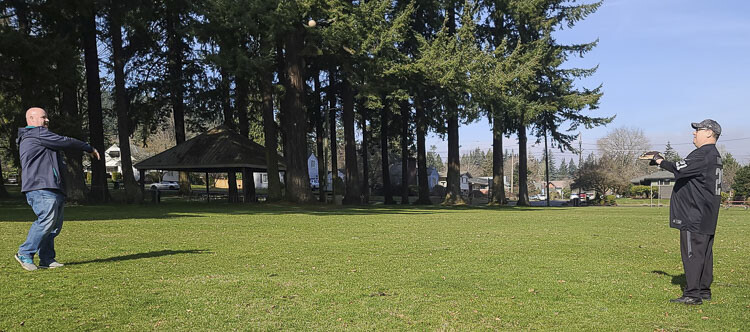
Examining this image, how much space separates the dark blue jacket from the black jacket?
681 cm

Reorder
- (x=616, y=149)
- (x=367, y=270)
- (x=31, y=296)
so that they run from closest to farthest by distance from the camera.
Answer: (x=31, y=296) < (x=367, y=270) < (x=616, y=149)

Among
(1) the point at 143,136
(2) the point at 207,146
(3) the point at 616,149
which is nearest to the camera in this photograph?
(2) the point at 207,146

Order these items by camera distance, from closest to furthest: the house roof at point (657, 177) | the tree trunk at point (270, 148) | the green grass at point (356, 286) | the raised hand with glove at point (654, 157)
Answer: the green grass at point (356, 286) → the raised hand with glove at point (654, 157) → the tree trunk at point (270, 148) → the house roof at point (657, 177)

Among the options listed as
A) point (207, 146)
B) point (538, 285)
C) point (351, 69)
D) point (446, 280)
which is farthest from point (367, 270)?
point (207, 146)

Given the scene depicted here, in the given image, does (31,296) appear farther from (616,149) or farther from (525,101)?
(616,149)

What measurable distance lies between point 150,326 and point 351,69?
2735 centimetres

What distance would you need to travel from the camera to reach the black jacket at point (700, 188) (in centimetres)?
638

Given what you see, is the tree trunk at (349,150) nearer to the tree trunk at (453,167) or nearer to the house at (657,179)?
the tree trunk at (453,167)

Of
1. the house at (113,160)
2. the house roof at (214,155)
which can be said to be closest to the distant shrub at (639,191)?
the house roof at (214,155)

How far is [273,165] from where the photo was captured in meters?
32.7

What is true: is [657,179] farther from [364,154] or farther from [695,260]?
[695,260]

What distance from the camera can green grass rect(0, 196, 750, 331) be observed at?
536cm

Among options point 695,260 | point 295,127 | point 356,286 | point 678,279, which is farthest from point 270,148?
point 695,260

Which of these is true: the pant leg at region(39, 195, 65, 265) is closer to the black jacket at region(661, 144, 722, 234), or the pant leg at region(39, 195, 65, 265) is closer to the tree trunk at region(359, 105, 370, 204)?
the black jacket at region(661, 144, 722, 234)
